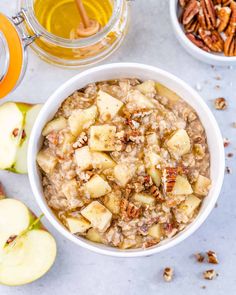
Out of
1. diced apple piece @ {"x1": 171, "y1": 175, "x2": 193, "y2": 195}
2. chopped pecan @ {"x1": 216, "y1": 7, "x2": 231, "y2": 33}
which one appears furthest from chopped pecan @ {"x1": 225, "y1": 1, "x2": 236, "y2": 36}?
diced apple piece @ {"x1": 171, "y1": 175, "x2": 193, "y2": 195}

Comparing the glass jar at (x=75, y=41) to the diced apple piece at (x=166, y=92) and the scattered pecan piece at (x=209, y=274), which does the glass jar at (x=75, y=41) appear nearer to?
the diced apple piece at (x=166, y=92)

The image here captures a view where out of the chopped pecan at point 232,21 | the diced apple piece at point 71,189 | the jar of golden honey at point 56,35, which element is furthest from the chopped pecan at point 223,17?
the diced apple piece at point 71,189

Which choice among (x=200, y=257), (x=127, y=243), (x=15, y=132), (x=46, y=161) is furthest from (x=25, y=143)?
(x=200, y=257)

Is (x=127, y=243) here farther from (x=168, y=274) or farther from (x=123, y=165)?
(x=168, y=274)

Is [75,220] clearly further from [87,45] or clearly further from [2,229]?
[87,45]

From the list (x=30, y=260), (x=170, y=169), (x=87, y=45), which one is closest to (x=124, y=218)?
(x=170, y=169)

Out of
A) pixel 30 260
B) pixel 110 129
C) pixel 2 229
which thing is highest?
pixel 110 129
